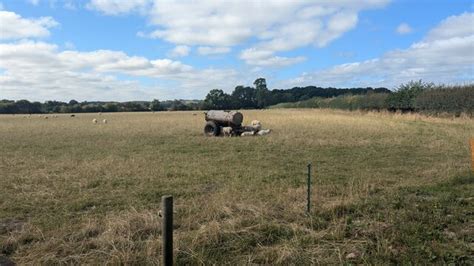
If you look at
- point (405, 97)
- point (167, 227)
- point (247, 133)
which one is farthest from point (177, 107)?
point (167, 227)

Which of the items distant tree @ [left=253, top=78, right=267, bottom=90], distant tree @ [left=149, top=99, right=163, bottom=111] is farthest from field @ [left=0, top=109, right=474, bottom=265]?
distant tree @ [left=253, top=78, right=267, bottom=90]

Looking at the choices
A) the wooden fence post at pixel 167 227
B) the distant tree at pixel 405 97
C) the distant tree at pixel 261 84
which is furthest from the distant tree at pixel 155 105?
the wooden fence post at pixel 167 227

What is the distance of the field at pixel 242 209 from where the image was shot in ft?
17.0

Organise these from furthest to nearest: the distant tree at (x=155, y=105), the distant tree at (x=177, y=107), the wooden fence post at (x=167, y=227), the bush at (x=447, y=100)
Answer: the distant tree at (x=155, y=105)
the distant tree at (x=177, y=107)
the bush at (x=447, y=100)
the wooden fence post at (x=167, y=227)

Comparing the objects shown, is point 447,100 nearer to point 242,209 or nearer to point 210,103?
point 242,209

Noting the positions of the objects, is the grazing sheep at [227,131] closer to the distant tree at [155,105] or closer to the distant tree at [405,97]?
the distant tree at [405,97]

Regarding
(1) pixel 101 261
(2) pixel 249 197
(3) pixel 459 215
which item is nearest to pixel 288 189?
(2) pixel 249 197

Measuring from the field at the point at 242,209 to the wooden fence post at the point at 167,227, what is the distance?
497mm

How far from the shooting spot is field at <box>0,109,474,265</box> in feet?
17.0

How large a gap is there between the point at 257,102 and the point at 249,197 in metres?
130

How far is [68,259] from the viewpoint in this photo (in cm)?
505

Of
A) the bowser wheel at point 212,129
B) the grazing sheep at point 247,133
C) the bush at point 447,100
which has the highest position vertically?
the bush at point 447,100

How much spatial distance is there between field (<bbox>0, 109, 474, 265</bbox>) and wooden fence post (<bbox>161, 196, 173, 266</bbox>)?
497 mm

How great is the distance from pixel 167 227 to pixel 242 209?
2549mm
